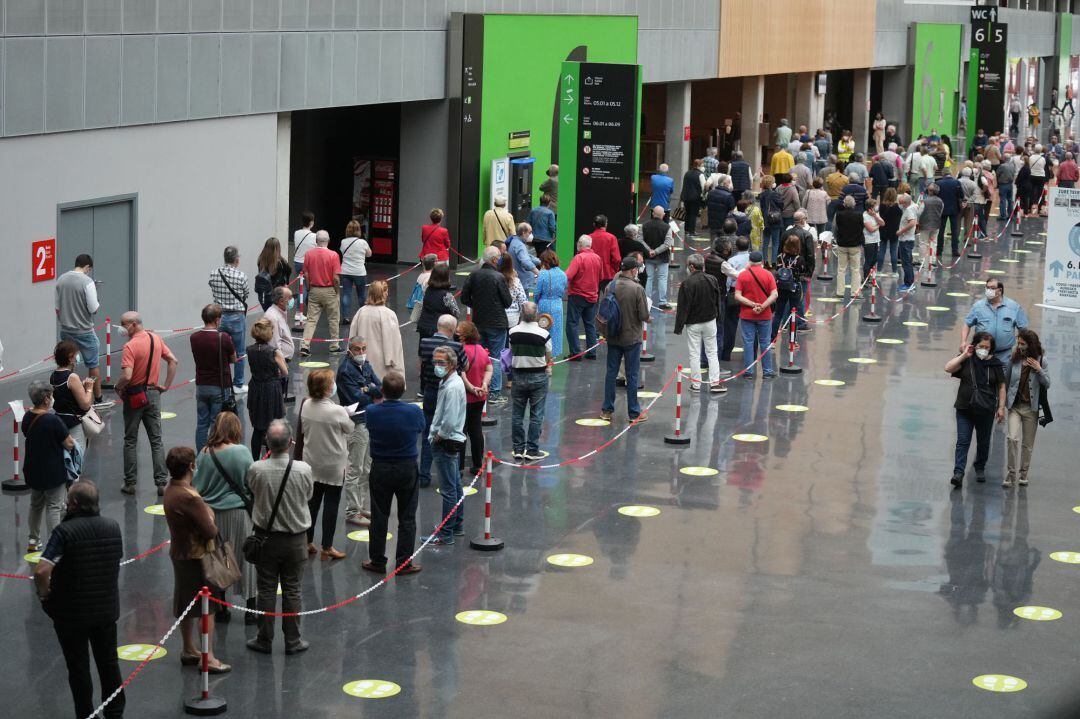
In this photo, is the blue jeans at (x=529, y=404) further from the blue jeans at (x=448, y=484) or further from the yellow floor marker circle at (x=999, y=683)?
the yellow floor marker circle at (x=999, y=683)

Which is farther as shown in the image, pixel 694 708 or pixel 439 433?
pixel 439 433

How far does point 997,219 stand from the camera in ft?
120

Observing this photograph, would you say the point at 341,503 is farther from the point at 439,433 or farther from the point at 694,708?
the point at 694,708

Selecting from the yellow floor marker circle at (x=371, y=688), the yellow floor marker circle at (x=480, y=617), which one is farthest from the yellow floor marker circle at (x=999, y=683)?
the yellow floor marker circle at (x=371, y=688)

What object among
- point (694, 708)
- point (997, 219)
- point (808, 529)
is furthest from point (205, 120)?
point (997, 219)

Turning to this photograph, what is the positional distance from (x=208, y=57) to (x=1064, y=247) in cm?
1365

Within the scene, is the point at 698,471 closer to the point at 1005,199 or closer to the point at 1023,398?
the point at 1023,398

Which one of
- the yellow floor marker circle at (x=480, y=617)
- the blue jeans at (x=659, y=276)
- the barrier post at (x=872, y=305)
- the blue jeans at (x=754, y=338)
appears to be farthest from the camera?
the barrier post at (x=872, y=305)

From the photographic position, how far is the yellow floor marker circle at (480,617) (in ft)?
33.4

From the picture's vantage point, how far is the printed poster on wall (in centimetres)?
2381

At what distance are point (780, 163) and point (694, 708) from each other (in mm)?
27022

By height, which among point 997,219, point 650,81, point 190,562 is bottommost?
point 190,562

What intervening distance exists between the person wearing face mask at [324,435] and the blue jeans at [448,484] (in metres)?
0.94

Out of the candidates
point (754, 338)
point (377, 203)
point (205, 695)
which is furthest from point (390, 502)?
point (377, 203)
